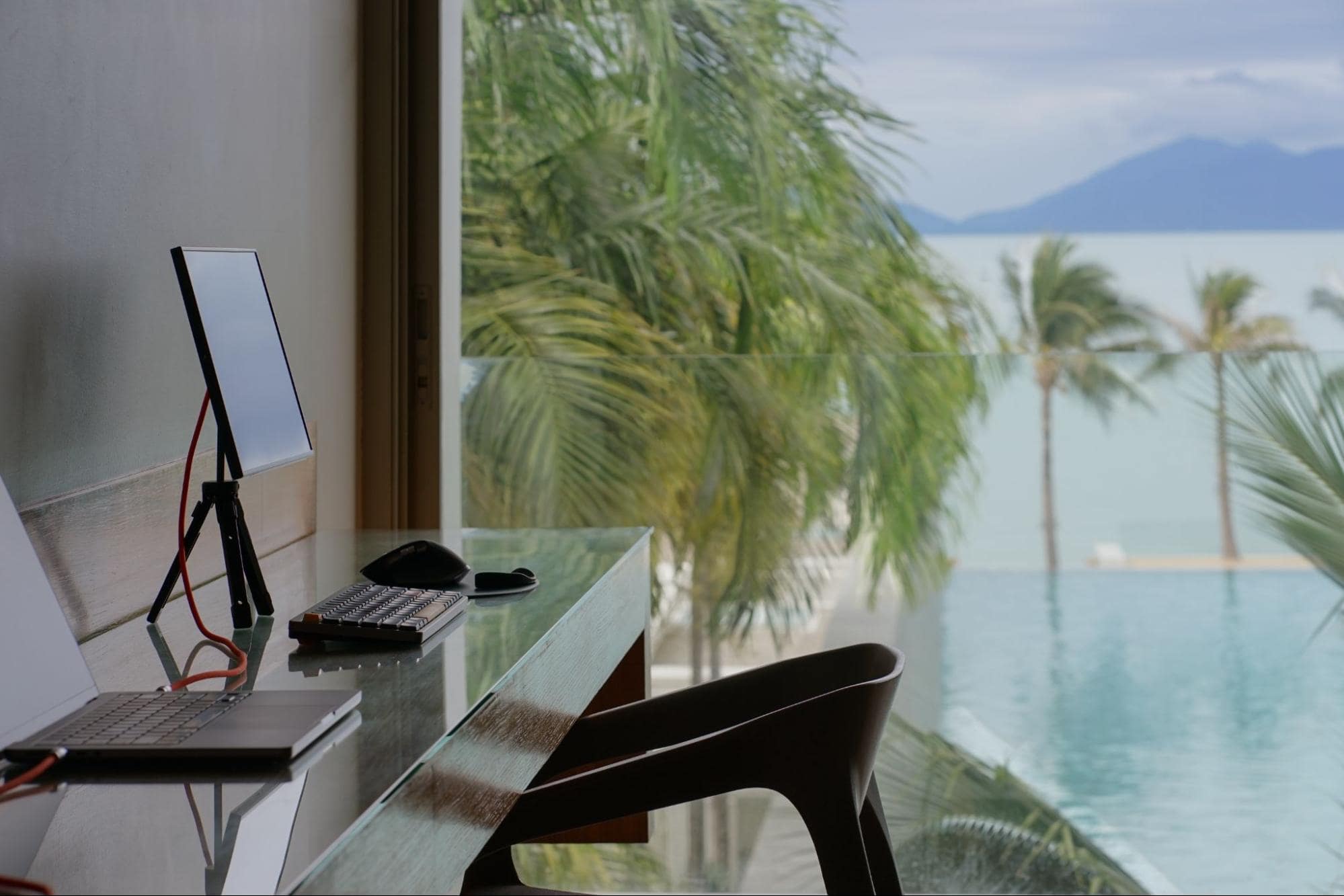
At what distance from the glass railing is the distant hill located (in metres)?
0.29

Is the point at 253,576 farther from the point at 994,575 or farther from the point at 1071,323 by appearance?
the point at 1071,323

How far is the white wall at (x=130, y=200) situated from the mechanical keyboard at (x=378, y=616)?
12.6 inches

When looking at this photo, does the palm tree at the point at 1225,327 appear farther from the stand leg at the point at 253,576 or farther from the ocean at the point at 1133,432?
the stand leg at the point at 253,576

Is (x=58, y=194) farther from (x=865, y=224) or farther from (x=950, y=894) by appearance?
(x=950, y=894)

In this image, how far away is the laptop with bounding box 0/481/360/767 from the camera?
2.73 feet

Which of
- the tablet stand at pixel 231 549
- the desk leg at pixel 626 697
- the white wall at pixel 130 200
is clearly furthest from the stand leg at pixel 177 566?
the desk leg at pixel 626 697

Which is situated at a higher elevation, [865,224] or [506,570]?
[865,224]

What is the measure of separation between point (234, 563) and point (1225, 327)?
2147 mm

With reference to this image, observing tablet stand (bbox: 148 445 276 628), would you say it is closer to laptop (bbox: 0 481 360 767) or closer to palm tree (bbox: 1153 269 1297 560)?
laptop (bbox: 0 481 360 767)

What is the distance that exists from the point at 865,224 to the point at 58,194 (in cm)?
175

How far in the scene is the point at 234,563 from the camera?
1.34m

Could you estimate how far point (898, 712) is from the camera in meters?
2.77

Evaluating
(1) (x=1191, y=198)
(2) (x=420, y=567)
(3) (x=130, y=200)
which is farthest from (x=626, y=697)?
(1) (x=1191, y=198)

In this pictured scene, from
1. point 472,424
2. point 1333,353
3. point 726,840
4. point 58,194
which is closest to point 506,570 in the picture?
point 58,194
